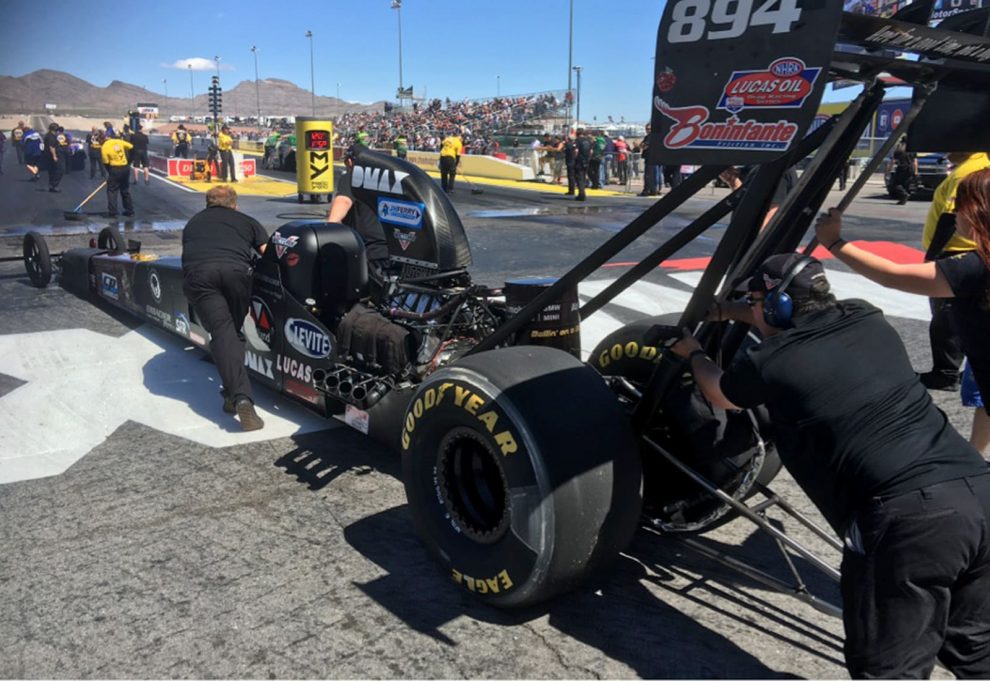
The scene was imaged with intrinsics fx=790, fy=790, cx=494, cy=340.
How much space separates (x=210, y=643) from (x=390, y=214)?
313 centimetres

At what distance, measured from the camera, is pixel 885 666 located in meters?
2.16

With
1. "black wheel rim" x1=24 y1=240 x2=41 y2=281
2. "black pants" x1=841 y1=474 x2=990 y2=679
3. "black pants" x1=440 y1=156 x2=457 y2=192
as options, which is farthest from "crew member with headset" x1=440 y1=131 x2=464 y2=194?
"black pants" x1=841 y1=474 x2=990 y2=679

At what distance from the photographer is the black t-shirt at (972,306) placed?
3.09m

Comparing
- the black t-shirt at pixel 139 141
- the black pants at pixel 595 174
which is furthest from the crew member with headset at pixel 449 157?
the black t-shirt at pixel 139 141

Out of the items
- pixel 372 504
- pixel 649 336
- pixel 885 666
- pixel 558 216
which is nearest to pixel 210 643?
pixel 372 504

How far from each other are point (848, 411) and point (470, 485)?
155 cm

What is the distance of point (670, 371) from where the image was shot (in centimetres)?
290

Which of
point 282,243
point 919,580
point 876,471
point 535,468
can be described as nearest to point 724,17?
point 876,471

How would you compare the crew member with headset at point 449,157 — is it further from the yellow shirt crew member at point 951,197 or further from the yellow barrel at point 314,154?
the yellow shirt crew member at point 951,197

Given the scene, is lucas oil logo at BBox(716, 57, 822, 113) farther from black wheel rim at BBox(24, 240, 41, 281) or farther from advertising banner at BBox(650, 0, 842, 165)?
black wheel rim at BBox(24, 240, 41, 281)

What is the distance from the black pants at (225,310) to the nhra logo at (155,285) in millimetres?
1443

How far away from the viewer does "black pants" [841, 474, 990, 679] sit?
213cm

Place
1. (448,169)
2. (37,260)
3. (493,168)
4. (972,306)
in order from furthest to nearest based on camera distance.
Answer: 1. (493,168)
2. (448,169)
3. (37,260)
4. (972,306)

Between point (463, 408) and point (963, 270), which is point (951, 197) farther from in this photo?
point (463, 408)
